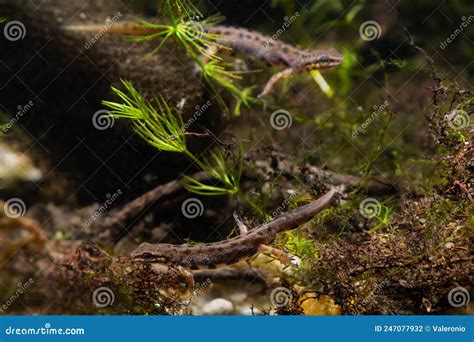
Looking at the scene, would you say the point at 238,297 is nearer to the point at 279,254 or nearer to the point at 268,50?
the point at 279,254

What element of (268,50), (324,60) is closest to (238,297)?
(324,60)

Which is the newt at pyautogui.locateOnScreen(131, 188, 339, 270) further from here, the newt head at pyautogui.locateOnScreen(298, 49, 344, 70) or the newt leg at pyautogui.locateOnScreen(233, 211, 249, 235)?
the newt head at pyautogui.locateOnScreen(298, 49, 344, 70)

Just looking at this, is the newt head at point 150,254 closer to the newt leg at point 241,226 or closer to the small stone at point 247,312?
the newt leg at point 241,226

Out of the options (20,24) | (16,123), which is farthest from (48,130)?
(20,24)

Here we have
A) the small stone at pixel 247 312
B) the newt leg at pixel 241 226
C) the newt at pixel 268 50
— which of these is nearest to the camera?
the small stone at pixel 247 312

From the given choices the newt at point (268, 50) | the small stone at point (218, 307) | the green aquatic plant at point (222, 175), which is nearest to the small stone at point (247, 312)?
the small stone at point (218, 307)

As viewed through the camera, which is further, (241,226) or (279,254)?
(241,226)

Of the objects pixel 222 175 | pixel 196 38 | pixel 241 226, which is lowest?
pixel 241 226
